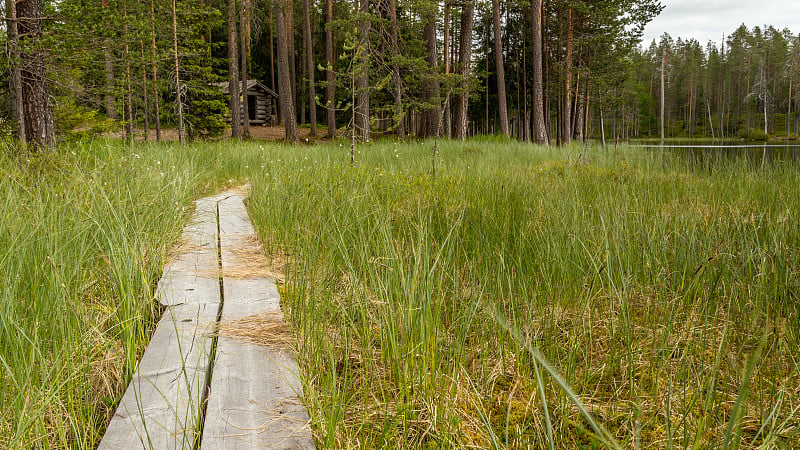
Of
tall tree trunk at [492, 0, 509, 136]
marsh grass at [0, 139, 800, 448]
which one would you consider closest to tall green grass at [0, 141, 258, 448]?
marsh grass at [0, 139, 800, 448]

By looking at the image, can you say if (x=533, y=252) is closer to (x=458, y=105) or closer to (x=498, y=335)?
(x=498, y=335)

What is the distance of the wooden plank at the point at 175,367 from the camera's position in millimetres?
1445

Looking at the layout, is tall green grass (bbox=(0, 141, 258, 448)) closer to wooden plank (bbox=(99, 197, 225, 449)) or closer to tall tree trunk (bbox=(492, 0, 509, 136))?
wooden plank (bbox=(99, 197, 225, 449))

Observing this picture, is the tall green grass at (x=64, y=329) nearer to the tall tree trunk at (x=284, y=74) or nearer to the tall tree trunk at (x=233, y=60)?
the tall tree trunk at (x=284, y=74)

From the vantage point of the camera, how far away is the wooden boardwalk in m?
1.45

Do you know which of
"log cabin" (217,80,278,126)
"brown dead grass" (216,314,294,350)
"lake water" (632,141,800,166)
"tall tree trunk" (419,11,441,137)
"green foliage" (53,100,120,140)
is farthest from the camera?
"log cabin" (217,80,278,126)

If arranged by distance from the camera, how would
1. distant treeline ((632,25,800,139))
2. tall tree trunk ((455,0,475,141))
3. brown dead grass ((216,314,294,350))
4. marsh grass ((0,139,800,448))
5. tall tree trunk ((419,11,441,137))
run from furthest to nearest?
distant treeline ((632,25,800,139))
tall tree trunk ((455,0,475,141))
tall tree trunk ((419,11,441,137))
brown dead grass ((216,314,294,350))
marsh grass ((0,139,800,448))

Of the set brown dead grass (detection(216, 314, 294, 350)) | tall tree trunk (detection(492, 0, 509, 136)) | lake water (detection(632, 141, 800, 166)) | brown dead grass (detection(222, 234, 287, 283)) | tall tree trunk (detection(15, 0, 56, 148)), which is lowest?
brown dead grass (detection(216, 314, 294, 350))

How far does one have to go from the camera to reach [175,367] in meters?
1.84

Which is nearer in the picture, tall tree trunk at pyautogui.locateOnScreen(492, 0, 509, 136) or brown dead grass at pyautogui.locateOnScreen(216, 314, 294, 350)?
brown dead grass at pyautogui.locateOnScreen(216, 314, 294, 350)

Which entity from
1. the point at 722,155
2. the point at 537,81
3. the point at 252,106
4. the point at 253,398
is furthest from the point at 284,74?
the point at 253,398

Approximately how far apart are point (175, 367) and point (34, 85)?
693 cm

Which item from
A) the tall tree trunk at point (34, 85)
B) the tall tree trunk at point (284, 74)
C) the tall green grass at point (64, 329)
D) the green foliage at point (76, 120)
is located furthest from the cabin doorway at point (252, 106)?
the tall green grass at point (64, 329)

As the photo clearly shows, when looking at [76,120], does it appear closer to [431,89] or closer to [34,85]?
[34,85]
